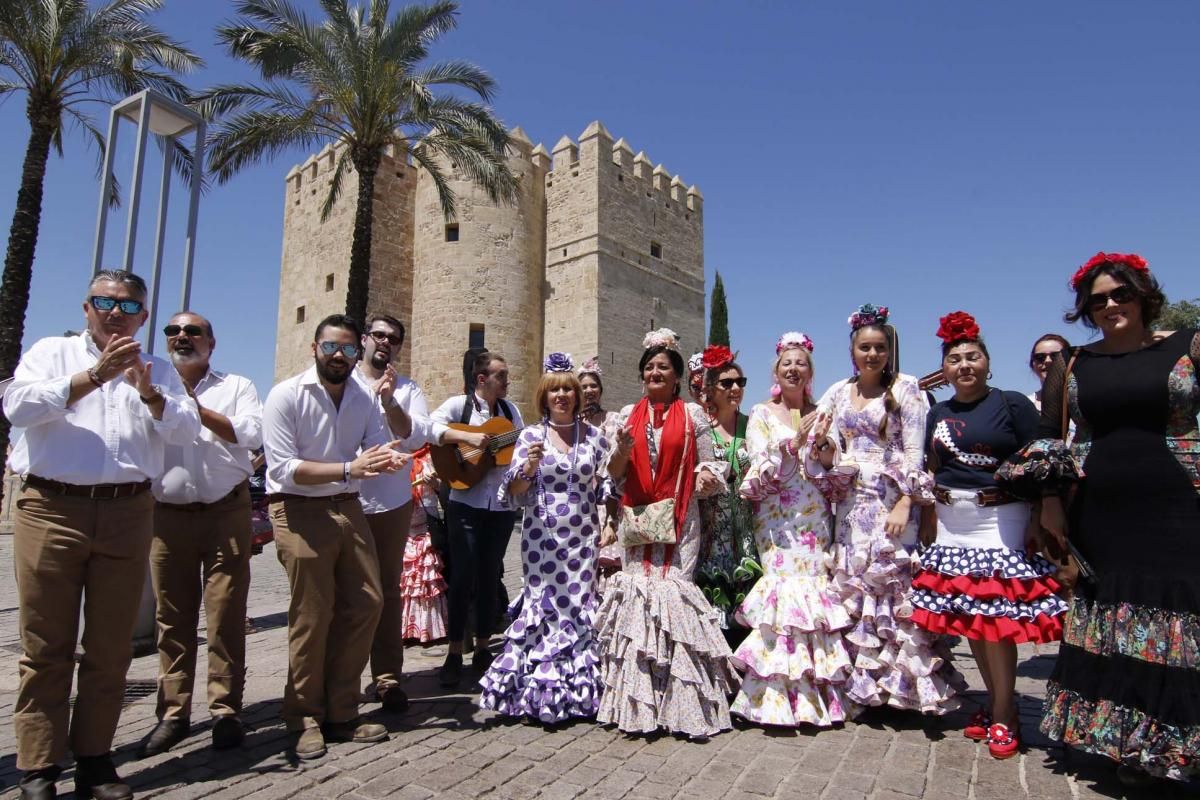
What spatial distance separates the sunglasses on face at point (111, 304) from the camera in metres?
2.99

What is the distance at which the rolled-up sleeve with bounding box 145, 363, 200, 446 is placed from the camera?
3.05 meters

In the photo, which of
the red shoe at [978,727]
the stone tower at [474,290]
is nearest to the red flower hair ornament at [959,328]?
the red shoe at [978,727]

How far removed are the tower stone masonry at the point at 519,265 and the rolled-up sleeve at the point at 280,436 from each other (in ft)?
57.7

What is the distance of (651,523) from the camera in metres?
3.72

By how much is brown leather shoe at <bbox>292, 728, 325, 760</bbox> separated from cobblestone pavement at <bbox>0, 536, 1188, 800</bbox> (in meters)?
0.05

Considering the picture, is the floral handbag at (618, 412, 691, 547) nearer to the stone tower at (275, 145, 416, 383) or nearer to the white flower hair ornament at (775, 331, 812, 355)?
the white flower hair ornament at (775, 331, 812, 355)

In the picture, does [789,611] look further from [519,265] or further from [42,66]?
[519,265]

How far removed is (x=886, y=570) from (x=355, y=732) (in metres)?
2.75

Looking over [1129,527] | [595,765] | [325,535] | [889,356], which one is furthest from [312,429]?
[1129,527]

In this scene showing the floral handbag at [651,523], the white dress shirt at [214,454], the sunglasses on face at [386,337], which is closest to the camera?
the white dress shirt at [214,454]

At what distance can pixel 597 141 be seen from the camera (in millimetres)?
22312

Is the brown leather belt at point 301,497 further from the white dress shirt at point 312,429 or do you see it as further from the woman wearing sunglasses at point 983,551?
the woman wearing sunglasses at point 983,551

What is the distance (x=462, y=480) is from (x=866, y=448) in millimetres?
2394

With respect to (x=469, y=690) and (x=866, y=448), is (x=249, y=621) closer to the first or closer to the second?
(x=469, y=690)
